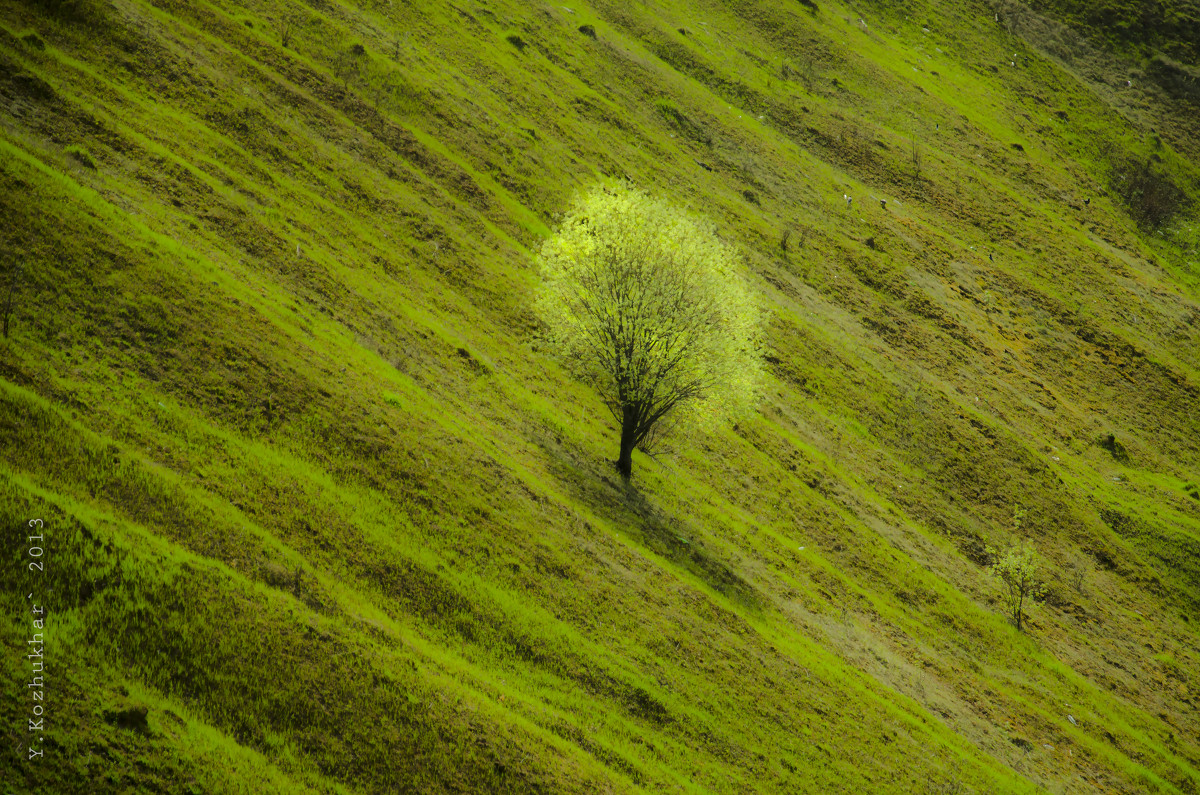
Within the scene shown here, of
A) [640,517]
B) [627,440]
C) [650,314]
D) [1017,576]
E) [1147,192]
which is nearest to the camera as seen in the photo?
[650,314]

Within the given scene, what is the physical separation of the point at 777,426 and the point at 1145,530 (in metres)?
46.0

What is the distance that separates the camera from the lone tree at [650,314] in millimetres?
38656

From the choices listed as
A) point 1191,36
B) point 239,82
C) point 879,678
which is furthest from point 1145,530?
point 1191,36

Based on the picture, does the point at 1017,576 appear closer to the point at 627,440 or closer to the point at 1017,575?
the point at 1017,575

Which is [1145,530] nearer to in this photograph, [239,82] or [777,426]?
[777,426]

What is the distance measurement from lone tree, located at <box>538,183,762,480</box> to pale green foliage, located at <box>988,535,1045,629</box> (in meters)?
32.5

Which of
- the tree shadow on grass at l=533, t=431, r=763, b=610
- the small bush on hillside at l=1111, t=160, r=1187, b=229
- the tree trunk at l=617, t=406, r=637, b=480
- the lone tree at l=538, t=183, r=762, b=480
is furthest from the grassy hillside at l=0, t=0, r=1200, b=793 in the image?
the small bush on hillside at l=1111, t=160, r=1187, b=229

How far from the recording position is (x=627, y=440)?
4144cm

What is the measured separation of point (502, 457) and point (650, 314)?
1212cm

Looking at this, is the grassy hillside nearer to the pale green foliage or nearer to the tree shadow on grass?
the tree shadow on grass

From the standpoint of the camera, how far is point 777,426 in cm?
6050

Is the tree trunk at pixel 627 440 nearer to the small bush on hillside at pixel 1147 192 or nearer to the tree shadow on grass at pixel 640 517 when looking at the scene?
the tree shadow on grass at pixel 640 517

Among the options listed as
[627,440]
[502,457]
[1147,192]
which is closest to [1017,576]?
[627,440]

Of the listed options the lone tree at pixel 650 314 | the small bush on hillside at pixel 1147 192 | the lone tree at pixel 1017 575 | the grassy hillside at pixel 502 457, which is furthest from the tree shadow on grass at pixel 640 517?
the small bush on hillside at pixel 1147 192
